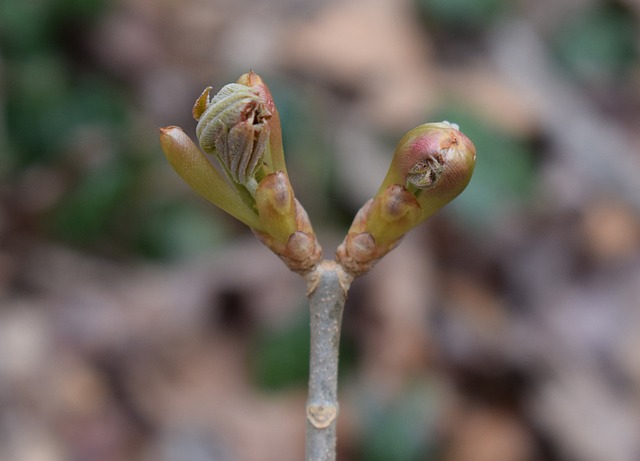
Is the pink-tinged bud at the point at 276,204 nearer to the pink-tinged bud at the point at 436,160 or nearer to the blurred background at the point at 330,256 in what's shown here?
the pink-tinged bud at the point at 436,160

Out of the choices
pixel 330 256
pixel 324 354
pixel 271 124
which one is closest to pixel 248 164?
pixel 271 124

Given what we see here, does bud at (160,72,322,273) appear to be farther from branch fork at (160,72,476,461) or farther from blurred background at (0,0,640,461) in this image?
blurred background at (0,0,640,461)

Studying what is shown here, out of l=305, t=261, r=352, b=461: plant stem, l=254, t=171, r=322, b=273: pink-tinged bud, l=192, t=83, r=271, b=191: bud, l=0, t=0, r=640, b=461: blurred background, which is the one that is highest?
l=0, t=0, r=640, b=461: blurred background

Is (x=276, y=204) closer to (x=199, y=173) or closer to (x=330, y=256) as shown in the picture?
(x=199, y=173)

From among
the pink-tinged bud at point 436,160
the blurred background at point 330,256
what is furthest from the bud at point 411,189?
the blurred background at point 330,256

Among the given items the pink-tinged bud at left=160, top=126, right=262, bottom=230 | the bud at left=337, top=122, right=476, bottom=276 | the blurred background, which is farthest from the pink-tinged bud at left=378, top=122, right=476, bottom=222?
the blurred background
